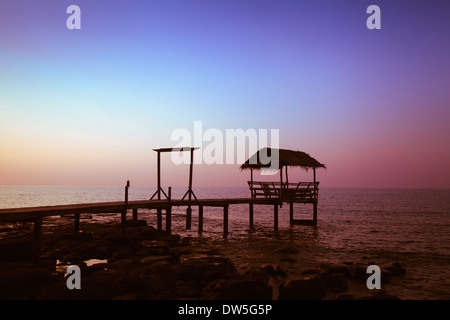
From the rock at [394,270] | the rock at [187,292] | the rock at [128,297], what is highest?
the rock at [128,297]

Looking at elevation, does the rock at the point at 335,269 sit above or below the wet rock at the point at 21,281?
below

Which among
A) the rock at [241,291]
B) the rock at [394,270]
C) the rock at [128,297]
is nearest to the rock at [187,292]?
the rock at [241,291]

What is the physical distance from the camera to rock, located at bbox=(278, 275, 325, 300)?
359 inches

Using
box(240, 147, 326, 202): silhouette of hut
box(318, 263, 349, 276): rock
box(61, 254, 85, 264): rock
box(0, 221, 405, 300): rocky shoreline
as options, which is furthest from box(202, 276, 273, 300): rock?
box(240, 147, 326, 202): silhouette of hut

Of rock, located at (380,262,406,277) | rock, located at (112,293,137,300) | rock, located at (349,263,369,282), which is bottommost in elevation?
rock, located at (380,262,406,277)

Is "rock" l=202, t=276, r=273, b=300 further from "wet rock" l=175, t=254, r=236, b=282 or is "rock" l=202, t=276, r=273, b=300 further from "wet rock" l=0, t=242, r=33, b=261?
"wet rock" l=0, t=242, r=33, b=261

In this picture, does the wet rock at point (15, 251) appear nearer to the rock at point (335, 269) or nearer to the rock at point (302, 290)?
the rock at point (302, 290)

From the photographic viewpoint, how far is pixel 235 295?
8.56 metres

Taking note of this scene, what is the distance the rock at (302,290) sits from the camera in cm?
911

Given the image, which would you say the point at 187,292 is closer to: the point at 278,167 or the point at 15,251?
the point at 15,251

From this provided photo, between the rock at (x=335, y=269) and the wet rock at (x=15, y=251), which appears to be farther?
the rock at (x=335, y=269)

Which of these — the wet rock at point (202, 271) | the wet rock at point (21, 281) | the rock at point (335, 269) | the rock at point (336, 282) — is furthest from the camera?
the rock at point (335, 269)
